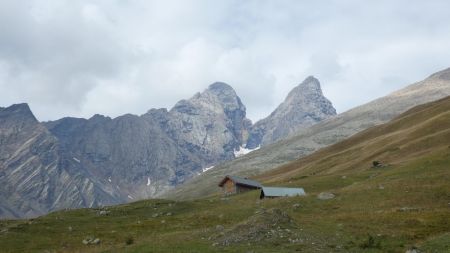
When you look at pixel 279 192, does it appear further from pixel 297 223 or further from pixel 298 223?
pixel 297 223

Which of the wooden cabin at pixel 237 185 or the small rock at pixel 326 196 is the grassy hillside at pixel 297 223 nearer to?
the small rock at pixel 326 196

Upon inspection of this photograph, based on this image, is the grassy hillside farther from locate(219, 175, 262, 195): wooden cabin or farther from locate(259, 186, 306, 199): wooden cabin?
locate(219, 175, 262, 195): wooden cabin

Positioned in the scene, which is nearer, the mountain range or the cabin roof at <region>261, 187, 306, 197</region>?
the mountain range

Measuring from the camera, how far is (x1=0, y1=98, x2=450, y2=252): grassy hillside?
3744 cm

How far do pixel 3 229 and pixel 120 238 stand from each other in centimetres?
1792

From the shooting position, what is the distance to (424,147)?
101 metres

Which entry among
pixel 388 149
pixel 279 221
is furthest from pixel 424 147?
pixel 279 221

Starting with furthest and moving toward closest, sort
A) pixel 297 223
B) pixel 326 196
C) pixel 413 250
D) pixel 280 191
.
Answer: pixel 280 191
pixel 326 196
pixel 297 223
pixel 413 250

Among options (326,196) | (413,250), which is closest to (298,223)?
(413,250)

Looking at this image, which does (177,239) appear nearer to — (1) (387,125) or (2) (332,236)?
(2) (332,236)

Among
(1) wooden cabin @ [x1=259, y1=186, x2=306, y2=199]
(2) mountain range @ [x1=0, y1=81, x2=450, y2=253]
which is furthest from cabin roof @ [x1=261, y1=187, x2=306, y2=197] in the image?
(2) mountain range @ [x1=0, y1=81, x2=450, y2=253]

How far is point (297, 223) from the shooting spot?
152 feet

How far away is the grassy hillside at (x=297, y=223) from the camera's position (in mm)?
37438

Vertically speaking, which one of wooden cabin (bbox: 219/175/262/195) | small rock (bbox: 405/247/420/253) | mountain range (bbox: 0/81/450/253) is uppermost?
wooden cabin (bbox: 219/175/262/195)
